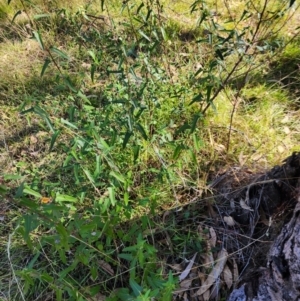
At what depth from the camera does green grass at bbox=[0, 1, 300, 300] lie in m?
1.66

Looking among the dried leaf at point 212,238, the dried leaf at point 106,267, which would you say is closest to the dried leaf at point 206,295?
the dried leaf at point 212,238

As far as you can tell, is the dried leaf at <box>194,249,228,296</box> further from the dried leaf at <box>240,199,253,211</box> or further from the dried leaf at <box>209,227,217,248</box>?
the dried leaf at <box>240,199,253,211</box>

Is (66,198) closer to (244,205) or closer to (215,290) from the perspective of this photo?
(215,290)

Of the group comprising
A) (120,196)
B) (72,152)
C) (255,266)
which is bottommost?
Answer: (120,196)

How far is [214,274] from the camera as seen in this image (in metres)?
1.86

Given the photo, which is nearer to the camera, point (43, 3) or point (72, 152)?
point (72, 152)

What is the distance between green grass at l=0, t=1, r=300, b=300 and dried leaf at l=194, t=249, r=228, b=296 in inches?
3.2

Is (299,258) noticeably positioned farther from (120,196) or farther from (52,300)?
(52,300)

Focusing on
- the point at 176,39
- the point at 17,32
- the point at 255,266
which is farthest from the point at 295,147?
the point at 17,32

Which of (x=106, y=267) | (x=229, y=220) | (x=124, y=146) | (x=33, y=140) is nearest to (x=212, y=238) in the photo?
(x=229, y=220)

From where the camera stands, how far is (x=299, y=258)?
4.43 ft

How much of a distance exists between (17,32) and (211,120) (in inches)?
83.6

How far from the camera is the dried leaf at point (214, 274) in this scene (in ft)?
6.04

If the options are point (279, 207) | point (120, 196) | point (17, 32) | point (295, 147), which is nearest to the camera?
point (279, 207)
